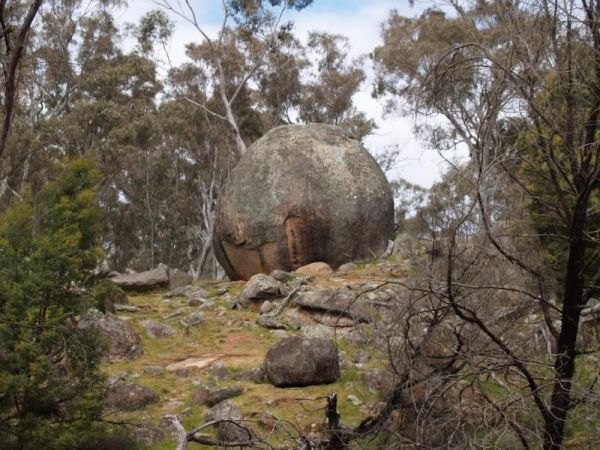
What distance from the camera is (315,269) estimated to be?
15992mm

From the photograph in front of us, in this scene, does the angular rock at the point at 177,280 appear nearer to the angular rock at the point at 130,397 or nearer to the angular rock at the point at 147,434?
the angular rock at the point at 130,397

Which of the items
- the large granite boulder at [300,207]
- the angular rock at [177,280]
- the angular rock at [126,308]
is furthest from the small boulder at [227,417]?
the angular rock at [177,280]

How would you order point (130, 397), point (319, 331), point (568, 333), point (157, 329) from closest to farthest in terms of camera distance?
point (568, 333) → point (130, 397) → point (319, 331) → point (157, 329)

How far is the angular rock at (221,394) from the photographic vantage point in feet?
29.6

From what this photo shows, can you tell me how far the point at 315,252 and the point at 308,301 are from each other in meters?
3.73

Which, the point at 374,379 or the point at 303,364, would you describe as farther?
the point at 303,364

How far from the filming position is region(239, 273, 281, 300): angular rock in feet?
45.7

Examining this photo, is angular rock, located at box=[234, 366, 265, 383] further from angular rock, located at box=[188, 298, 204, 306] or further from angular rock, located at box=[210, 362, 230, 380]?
angular rock, located at box=[188, 298, 204, 306]

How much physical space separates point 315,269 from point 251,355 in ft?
16.8

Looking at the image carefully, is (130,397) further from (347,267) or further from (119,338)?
(347,267)

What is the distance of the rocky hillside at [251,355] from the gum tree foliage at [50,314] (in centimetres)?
72

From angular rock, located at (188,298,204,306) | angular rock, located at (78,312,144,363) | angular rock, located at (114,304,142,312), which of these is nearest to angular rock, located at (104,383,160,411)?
angular rock, located at (78,312,144,363)

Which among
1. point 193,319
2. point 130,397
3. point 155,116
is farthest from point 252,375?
point 155,116

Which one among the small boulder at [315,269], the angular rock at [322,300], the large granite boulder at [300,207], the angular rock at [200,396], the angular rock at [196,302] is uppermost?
the large granite boulder at [300,207]
